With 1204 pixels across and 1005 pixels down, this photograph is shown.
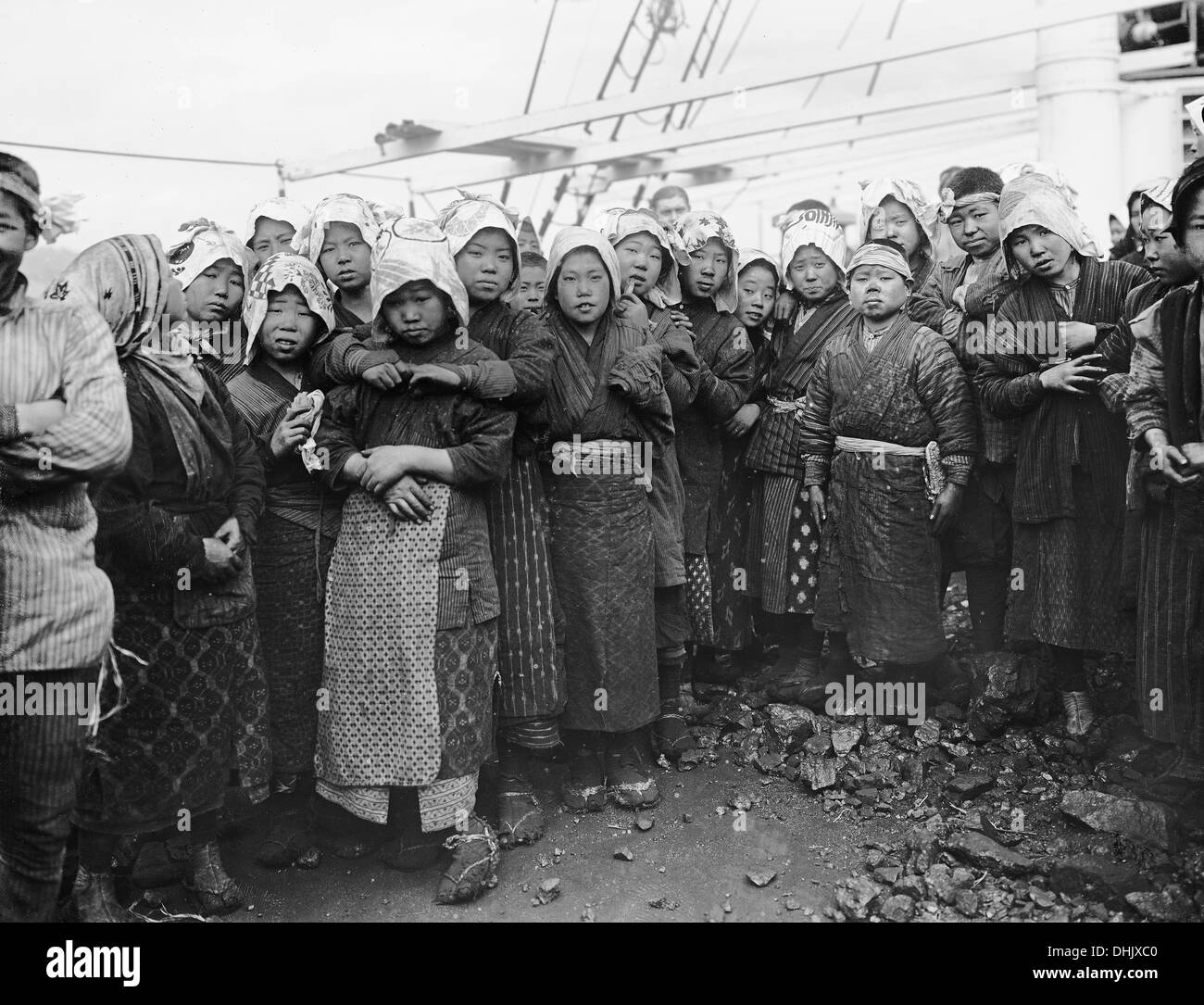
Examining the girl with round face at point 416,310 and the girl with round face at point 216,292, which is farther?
the girl with round face at point 216,292

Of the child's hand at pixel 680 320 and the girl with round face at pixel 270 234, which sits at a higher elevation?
the girl with round face at pixel 270 234

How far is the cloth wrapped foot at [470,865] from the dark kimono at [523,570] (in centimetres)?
50

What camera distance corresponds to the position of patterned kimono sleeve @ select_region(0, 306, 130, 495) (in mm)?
2668

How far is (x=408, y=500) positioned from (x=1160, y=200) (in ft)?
11.0

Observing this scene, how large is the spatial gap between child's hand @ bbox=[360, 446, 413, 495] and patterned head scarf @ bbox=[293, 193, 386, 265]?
1.11m

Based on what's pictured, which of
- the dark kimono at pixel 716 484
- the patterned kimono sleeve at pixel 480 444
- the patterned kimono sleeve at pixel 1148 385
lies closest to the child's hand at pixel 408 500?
the patterned kimono sleeve at pixel 480 444

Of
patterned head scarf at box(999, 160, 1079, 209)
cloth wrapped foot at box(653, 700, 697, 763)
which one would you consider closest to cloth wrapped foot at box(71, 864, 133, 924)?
cloth wrapped foot at box(653, 700, 697, 763)

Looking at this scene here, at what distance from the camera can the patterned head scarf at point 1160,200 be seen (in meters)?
4.42

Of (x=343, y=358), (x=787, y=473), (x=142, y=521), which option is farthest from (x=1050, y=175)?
(x=142, y=521)

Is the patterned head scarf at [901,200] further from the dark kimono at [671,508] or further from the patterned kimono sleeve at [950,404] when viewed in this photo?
the dark kimono at [671,508]

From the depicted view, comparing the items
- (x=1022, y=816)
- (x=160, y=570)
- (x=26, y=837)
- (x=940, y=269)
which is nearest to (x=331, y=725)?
(x=160, y=570)

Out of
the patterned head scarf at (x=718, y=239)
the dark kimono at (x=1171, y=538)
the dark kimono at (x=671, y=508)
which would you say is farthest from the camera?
the patterned head scarf at (x=718, y=239)

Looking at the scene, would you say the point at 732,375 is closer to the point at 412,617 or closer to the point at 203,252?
the point at 412,617

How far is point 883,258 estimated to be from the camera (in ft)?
15.2
